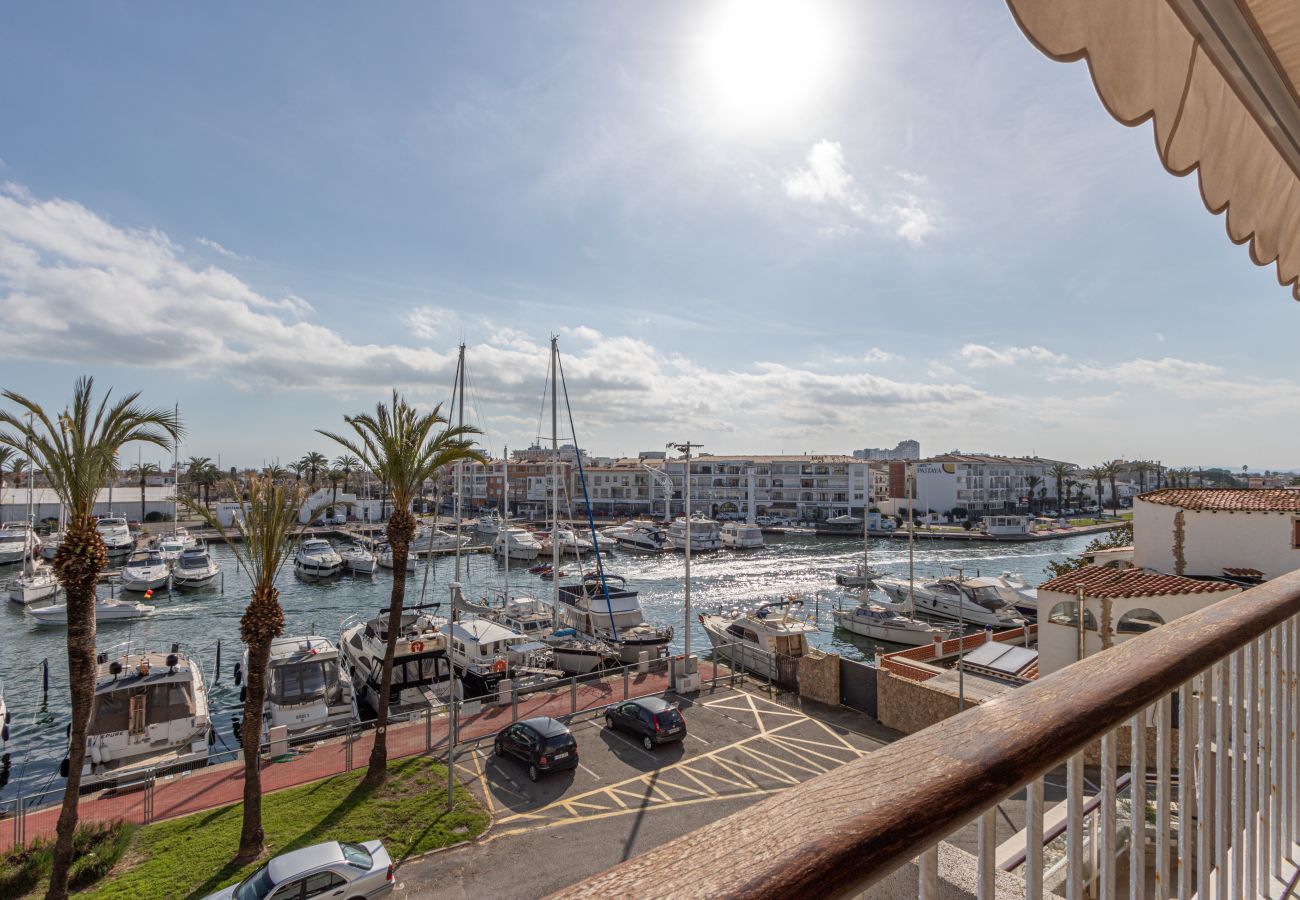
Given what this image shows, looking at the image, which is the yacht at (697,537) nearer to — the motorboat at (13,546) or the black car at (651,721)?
the black car at (651,721)

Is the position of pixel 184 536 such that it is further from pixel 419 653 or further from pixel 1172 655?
pixel 1172 655

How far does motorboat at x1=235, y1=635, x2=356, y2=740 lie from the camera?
17953mm

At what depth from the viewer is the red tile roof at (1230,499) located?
17.6 m

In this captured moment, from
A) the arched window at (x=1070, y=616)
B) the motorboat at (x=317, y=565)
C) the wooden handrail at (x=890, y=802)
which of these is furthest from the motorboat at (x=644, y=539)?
the wooden handrail at (x=890, y=802)

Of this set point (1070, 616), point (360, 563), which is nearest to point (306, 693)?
point (1070, 616)

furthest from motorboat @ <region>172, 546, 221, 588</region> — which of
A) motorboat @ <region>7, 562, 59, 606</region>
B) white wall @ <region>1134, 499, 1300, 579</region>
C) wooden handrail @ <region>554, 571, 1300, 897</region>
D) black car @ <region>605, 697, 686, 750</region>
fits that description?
wooden handrail @ <region>554, 571, 1300, 897</region>

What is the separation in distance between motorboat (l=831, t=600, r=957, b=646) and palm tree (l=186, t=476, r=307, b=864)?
27.4 m

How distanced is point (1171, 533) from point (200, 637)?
127 ft

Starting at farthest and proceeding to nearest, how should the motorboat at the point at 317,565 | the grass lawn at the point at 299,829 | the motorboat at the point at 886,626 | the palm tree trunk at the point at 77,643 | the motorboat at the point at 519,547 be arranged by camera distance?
the motorboat at the point at 519,547, the motorboat at the point at 317,565, the motorboat at the point at 886,626, the grass lawn at the point at 299,829, the palm tree trunk at the point at 77,643

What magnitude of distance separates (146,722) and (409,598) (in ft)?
87.6

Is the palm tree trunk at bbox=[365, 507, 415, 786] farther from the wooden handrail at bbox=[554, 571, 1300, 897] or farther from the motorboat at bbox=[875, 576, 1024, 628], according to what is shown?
the motorboat at bbox=[875, 576, 1024, 628]

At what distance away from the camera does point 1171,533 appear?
1925 cm

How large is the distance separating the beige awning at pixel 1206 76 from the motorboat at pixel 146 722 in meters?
19.7

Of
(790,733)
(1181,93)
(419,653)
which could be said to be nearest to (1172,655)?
(1181,93)
